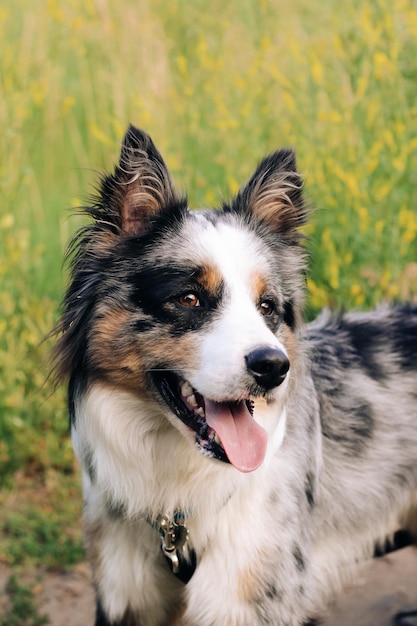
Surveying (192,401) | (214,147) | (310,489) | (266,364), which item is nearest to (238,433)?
(192,401)

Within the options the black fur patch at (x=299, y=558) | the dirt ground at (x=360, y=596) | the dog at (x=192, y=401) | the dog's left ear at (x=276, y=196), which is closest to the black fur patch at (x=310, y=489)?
the dog at (x=192, y=401)

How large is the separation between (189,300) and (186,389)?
0.31 m

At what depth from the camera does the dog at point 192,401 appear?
8.05 ft

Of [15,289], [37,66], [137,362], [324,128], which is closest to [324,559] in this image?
[137,362]

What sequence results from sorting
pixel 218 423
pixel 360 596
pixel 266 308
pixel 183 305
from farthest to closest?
pixel 360 596 < pixel 266 308 < pixel 183 305 < pixel 218 423

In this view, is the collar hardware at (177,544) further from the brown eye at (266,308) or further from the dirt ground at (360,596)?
the dirt ground at (360,596)

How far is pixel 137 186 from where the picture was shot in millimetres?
2684

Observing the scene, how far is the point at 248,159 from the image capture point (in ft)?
17.7

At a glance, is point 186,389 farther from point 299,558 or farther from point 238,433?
point 299,558

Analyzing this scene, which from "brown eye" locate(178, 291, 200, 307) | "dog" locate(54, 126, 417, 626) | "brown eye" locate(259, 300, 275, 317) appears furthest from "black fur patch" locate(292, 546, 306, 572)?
"brown eye" locate(178, 291, 200, 307)

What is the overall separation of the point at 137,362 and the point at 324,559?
1290 millimetres

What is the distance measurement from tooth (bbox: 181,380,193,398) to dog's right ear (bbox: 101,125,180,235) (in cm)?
63

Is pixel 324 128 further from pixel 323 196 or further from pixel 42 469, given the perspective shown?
pixel 42 469

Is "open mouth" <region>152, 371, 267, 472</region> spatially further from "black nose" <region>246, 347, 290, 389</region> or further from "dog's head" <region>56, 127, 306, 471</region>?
"black nose" <region>246, 347, 290, 389</region>
